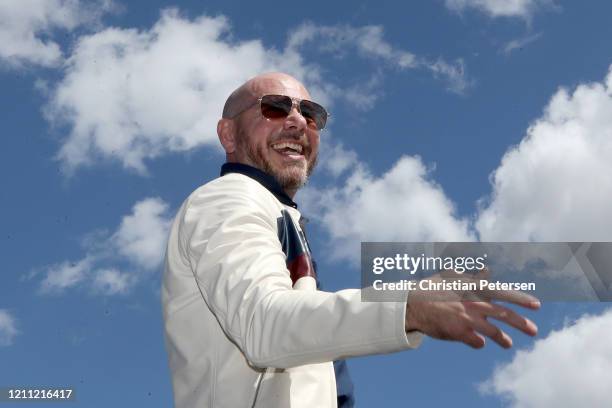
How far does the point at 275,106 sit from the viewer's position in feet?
18.7

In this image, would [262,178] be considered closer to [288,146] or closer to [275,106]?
[288,146]

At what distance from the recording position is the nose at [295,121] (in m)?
5.64

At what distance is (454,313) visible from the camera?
8.19ft

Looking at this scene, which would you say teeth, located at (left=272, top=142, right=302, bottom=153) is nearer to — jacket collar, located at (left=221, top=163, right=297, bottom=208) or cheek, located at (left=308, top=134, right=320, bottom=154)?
cheek, located at (left=308, top=134, right=320, bottom=154)

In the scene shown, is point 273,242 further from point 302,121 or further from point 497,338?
point 302,121

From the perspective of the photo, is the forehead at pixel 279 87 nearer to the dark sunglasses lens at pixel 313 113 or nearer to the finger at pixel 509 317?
the dark sunglasses lens at pixel 313 113

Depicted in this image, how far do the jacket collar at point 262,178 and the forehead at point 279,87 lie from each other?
690 millimetres

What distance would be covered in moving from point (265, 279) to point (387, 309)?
0.61 metres

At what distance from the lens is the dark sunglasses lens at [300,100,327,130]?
5.80m

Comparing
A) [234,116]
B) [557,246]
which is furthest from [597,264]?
[234,116]

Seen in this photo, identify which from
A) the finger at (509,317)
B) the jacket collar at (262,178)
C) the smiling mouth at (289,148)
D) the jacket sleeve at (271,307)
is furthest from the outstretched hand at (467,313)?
the smiling mouth at (289,148)

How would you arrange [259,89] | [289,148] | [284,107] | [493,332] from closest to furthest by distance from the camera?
[493,332] → [289,148] → [284,107] → [259,89]

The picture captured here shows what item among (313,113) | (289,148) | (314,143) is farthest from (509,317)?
(313,113)

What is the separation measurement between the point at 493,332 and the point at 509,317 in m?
0.07
